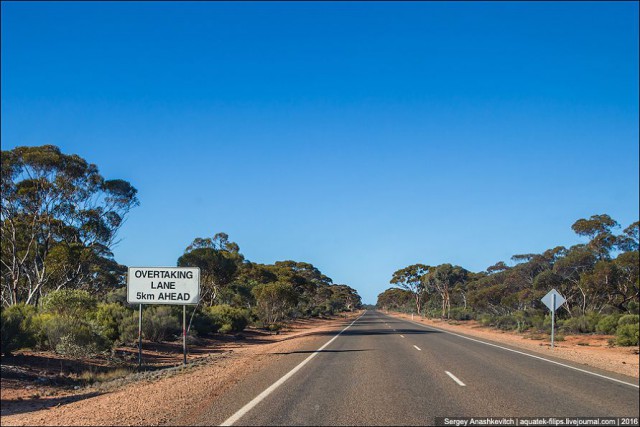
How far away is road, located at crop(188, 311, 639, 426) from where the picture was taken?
8.44 m

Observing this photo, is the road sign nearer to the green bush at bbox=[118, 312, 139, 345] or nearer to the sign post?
the sign post

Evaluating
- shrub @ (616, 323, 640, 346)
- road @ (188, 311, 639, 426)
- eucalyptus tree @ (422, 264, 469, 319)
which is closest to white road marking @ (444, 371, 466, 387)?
road @ (188, 311, 639, 426)

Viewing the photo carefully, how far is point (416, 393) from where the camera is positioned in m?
10.5

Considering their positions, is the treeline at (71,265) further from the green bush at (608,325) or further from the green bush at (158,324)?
the green bush at (608,325)

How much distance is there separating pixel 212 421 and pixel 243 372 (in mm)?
7044

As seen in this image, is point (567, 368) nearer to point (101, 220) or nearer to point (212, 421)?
point (212, 421)

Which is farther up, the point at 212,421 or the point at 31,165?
the point at 31,165

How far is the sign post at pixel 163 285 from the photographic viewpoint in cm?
1836

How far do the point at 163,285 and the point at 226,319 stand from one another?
748 inches

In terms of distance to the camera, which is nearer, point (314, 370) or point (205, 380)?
Result: point (205, 380)

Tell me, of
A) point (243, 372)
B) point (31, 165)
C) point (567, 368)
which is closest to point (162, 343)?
point (243, 372)

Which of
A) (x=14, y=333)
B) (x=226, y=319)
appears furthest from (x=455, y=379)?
(x=226, y=319)

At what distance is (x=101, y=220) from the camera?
4012cm

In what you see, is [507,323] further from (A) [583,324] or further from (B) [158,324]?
(B) [158,324]
